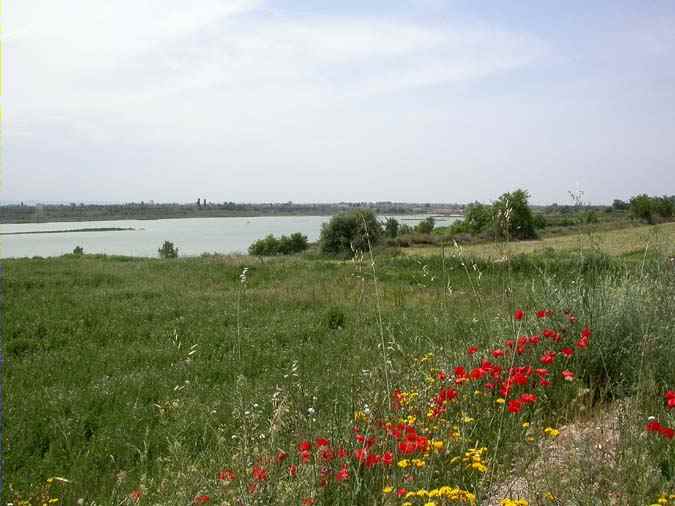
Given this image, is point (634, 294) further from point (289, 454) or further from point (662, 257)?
point (289, 454)

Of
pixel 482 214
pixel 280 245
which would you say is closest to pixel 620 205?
pixel 280 245

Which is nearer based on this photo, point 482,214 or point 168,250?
point 482,214

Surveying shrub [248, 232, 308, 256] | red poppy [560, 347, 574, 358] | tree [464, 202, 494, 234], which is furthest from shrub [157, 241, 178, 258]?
red poppy [560, 347, 574, 358]

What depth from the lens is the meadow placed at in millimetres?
2807

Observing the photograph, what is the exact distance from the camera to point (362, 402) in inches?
170

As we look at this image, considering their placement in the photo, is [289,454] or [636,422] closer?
[636,422]

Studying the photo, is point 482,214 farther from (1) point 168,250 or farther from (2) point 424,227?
(2) point 424,227

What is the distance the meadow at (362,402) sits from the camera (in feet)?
9.21

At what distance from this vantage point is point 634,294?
4.98 metres

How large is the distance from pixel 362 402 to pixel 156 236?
5596 centimetres

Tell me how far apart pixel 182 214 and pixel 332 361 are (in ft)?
216

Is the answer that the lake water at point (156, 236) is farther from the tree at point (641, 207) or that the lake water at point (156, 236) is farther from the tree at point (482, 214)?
the tree at point (641, 207)

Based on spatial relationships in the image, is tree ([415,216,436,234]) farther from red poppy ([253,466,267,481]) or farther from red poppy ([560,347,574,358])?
red poppy ([253,466,267,481])

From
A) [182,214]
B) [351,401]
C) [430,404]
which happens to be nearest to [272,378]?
[351,401]
